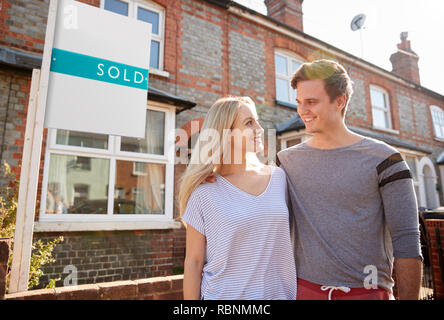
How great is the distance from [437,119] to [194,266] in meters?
15.6

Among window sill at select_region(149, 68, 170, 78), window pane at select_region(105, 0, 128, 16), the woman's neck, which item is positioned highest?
window pane at select_region(105, 0, 128, 16)

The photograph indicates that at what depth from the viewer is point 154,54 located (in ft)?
20.9

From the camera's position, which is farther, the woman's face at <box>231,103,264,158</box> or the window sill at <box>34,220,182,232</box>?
the window sill at <box>34,220,182,232</box>

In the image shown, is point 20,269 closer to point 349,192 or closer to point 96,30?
point 96,30

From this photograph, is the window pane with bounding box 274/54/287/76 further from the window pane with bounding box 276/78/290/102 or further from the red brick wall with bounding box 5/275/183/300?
the red brick wall with bounding box 5/275/183/300

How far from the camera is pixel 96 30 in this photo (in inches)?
122

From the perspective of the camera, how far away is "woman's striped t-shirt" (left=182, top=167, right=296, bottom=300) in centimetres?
154

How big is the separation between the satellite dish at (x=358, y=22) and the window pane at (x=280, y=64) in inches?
179

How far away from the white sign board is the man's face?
206cm

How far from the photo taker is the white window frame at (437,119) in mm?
12898

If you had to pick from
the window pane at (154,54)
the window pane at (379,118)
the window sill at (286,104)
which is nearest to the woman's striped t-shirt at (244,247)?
the window pane at (154,54)

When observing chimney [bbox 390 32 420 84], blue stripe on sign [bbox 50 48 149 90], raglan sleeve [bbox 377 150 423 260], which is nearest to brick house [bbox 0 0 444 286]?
blue stripe on sign [bbox 50 48 149 90]

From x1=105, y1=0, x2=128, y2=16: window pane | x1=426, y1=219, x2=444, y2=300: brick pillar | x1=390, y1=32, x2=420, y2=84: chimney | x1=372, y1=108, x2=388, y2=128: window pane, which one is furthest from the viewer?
x1=390, y1=32, x2=420, y2=84: chimney

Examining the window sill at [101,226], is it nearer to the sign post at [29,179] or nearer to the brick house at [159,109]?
the brick house at [159,109]
